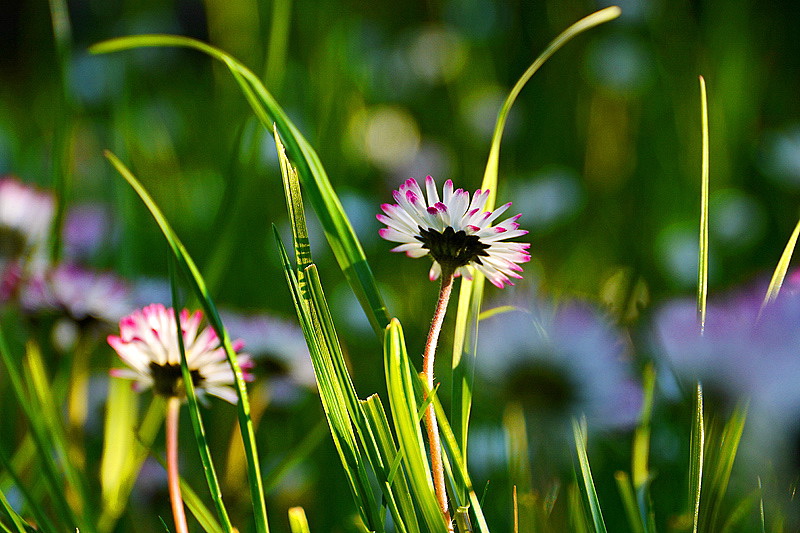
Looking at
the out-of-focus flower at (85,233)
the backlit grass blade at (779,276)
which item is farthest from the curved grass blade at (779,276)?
the out-of-focus flower at (85,233)

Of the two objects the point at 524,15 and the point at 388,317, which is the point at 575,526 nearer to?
the point at 388,317

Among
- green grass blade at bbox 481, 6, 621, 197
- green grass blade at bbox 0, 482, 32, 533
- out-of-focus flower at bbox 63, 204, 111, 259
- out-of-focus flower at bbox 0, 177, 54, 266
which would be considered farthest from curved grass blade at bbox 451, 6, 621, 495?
out-of-focus flower at bbox 63, 204, 111, 259

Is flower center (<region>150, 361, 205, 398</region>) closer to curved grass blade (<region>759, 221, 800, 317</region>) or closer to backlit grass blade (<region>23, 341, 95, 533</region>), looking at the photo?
backlit grass blade (<region>23, 341, 95, 533</region>)

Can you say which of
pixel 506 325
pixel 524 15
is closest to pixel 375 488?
pixel 506 325

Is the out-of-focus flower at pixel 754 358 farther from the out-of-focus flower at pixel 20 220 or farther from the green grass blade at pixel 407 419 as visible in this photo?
the out-of-focus flower at pixel 20 220

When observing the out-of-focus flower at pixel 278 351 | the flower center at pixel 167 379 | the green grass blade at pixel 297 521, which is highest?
the out-of-focus flower at pixel 278 351

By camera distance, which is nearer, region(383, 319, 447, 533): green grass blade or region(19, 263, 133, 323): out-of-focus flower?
region(383, 319, 447, 533): green grass blade
